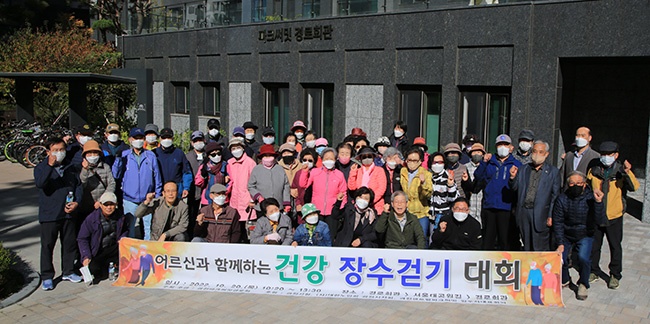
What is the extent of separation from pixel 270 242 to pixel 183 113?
1795 cm

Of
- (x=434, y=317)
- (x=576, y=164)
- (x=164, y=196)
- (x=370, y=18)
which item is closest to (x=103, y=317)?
(x=164, y=196)

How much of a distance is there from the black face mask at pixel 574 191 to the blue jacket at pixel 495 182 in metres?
1.08

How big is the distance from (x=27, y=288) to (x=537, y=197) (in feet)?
22.9

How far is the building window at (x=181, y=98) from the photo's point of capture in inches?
1013

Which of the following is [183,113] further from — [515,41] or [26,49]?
[515,41]

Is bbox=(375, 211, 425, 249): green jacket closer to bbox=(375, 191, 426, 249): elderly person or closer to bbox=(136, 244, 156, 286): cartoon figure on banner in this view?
bbox=(375, 191, 426, 249): elderly person

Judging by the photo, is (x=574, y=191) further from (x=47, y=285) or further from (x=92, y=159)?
(x=47, y=285)

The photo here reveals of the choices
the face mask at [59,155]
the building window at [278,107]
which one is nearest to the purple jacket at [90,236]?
the face mask at [59,155]

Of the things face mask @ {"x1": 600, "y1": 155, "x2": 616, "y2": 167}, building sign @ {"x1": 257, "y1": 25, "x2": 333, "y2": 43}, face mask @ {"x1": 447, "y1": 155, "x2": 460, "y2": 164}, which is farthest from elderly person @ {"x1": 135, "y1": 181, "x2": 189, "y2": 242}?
building sign @ {"x1": 257, "y1": 25, "x2": 333, "y2": 43}

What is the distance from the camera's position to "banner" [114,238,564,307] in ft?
27.1

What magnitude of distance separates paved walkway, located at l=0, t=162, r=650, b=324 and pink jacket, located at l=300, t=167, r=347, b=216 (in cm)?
193

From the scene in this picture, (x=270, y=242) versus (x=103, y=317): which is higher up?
(x=270, y=242)

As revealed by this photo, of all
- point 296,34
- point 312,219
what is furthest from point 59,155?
point 296,34

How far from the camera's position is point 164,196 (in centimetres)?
966
